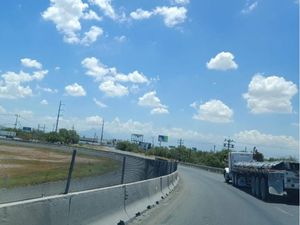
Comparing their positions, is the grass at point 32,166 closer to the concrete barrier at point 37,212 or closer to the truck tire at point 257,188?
the concrete barrier at point 37,212

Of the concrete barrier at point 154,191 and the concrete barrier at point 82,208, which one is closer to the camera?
the concrete barrier at point 82,208

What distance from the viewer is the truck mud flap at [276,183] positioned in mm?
23453

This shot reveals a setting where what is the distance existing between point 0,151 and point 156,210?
8.12 metres

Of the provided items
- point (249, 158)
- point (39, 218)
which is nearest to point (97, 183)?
point (39, 218)

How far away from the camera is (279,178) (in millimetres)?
23453

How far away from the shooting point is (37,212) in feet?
22.9

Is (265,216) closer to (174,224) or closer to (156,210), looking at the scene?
(156,210)

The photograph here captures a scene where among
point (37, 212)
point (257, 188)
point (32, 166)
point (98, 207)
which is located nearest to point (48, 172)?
point (32, 166)

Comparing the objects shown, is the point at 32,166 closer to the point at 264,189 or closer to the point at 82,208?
the point at 82,208

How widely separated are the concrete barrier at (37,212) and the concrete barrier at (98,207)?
1.24 feet

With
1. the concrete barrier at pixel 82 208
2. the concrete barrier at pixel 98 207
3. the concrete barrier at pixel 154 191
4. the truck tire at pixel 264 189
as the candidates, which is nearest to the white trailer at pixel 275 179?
the truck tire at pixel 264 189

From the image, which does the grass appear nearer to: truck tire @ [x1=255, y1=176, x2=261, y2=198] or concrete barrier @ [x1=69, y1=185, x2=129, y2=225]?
concrete barrier @ [x1=69, y1=185, x2=129, y2=225]

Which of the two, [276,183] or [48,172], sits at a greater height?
[276,183]

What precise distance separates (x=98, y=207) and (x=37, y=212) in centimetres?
305
